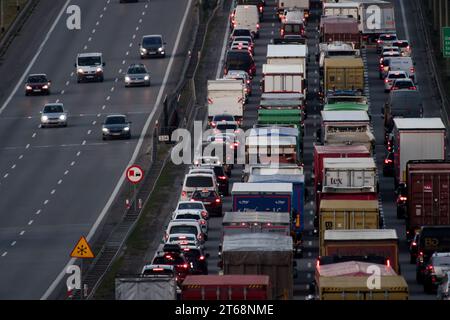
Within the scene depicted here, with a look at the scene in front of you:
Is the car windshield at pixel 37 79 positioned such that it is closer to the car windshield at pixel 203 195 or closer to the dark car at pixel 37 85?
the dark car at pixel 37 85

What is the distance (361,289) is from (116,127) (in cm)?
4917

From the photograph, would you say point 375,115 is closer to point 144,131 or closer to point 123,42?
point 144,131

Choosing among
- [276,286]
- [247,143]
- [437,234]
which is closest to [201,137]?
[247,143]

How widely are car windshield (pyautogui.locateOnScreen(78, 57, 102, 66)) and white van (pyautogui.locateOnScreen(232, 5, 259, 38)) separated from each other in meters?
12.4

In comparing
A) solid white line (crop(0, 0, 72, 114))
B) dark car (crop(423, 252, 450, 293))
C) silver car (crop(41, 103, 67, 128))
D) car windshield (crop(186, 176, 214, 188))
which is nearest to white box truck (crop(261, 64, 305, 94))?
silver car (crop(41, 103, 67, 128))

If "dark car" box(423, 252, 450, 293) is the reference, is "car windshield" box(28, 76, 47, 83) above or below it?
below

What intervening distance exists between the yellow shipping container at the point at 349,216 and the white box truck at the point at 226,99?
103ft

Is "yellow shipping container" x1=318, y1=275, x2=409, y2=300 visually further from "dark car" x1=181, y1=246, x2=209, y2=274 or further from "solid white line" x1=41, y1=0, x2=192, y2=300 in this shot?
"solid white line" x1=41, y1=0, x2=192, y2=300

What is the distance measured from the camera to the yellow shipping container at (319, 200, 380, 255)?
6525 centimetres

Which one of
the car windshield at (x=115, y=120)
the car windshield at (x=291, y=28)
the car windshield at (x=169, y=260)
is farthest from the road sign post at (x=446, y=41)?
the car windshield at (x=169, y=260)

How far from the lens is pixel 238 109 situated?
97.6 meters

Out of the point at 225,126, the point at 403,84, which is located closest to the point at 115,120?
the point at 225,126

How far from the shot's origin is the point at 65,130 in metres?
100

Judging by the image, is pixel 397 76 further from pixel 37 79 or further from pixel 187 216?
pixel 187 216
